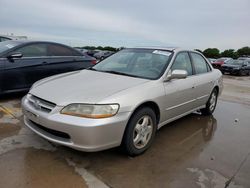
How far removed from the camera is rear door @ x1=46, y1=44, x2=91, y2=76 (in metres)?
6.00

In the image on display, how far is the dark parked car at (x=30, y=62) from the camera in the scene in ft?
17.2

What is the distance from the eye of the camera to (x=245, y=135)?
4.39 meters

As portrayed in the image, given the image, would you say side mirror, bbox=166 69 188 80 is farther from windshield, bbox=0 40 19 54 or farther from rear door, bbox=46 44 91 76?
windshield, bbox=0 40 19 54

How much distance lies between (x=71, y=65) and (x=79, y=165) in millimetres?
3845

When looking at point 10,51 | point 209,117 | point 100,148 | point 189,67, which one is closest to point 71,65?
point 10,51

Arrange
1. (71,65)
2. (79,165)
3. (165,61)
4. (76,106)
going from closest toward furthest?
(76,106) < (79,165) < (165,61) < (71,65)

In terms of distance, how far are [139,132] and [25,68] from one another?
3.51 m

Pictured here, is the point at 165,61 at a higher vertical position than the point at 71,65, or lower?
higher

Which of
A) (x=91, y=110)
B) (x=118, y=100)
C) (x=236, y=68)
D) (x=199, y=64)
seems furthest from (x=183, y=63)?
(x=236, y=68)

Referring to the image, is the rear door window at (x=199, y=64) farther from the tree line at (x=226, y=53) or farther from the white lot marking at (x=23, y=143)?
the tree line at (x=226, y=53)

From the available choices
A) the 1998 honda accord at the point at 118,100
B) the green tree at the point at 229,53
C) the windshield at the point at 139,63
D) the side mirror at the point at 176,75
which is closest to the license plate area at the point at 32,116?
the 1998 honda accord at the point at 118,100

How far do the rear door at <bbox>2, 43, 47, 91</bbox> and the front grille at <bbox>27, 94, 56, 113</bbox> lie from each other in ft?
7.88

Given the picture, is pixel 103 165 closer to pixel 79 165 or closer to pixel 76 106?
pixel 79 165

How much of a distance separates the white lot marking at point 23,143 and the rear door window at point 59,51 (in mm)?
2931
